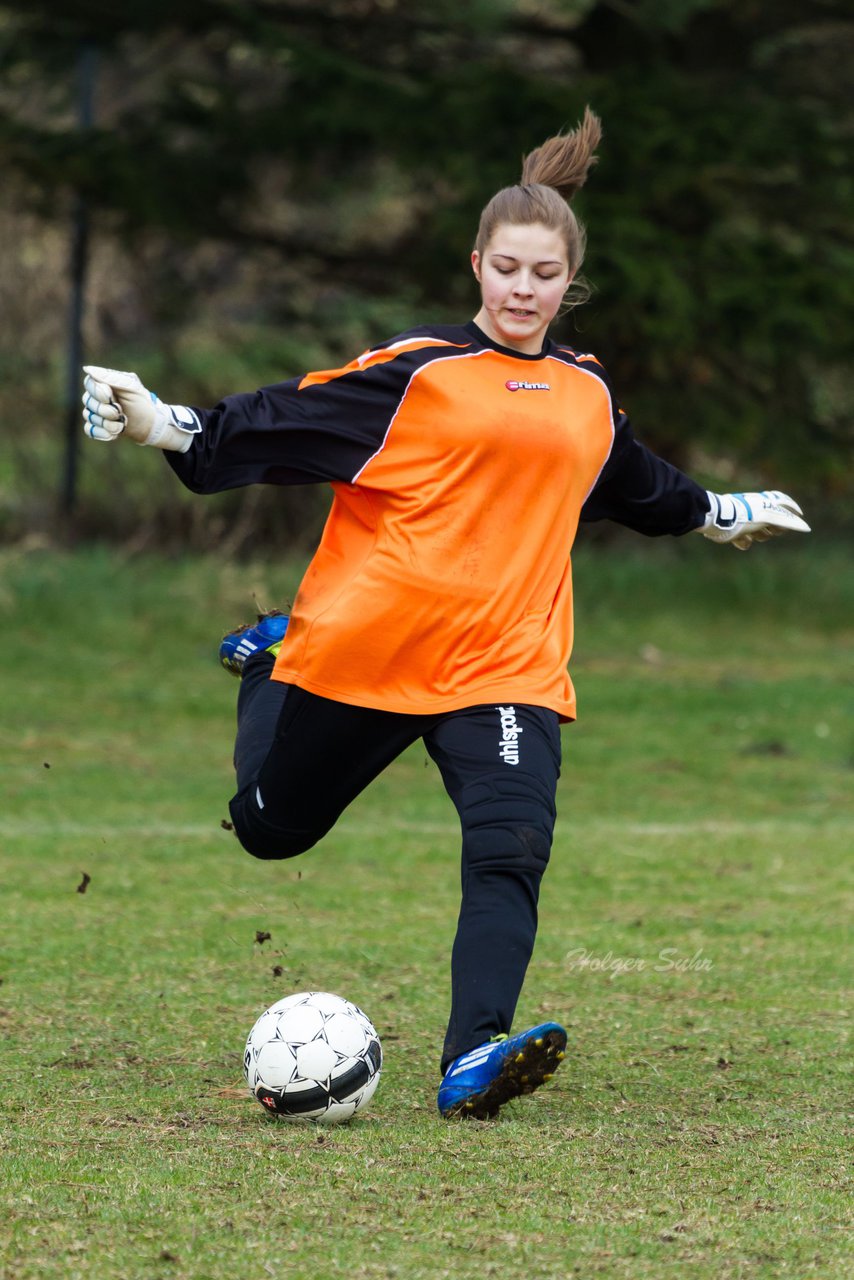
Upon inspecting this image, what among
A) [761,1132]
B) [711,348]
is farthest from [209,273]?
Answer: [761,1132]

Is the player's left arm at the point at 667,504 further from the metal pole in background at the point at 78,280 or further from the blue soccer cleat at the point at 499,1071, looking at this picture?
the metal pole in background at the point at 78,280

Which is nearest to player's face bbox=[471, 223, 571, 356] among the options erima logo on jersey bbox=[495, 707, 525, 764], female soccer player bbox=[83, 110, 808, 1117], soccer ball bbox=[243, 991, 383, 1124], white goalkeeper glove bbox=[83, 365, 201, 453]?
female soccer player bbox=[83, 110, 808, 1117]

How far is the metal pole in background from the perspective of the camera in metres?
13.0

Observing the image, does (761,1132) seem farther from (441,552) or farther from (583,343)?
(583,343)

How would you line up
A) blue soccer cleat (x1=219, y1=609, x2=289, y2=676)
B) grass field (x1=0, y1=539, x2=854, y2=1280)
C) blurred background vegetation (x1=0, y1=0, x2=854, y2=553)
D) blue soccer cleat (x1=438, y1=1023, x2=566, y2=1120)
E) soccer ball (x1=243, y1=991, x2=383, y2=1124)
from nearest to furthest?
grass field (x1=0, y1=539, x2=854, y2=1280) < blue soccer cleat (x1=438, y1=1023, x2=566, y2=1120) < soccer ball (x1=243, y1=991, x2=383, y2=1124) < blue soccer cleat (x1=219, y1=609, x2=289, y2=676) < blurred background vegetation (x1=0, y1=0, x2=854, y2=553)

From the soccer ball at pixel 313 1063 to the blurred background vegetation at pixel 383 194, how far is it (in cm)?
Answer: 834

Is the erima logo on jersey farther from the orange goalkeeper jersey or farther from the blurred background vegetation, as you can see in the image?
the blurred background vegetation

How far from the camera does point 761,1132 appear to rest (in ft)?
13.4

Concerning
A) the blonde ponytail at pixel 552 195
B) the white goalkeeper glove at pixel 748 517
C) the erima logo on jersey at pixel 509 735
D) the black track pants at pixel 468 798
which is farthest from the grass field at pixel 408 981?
the blonde ponytail at pixel 552 195

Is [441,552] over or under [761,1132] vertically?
over

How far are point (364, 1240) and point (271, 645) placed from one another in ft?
7.30

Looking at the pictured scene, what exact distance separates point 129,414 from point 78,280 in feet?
29.9

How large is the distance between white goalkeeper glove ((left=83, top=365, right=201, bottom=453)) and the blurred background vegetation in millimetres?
7903

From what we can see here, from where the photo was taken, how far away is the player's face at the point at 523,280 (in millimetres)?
4469
